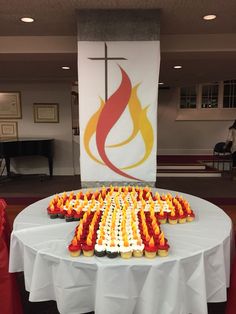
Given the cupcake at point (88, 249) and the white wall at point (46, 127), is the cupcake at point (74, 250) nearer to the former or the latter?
the cupcake at point (88, 249)

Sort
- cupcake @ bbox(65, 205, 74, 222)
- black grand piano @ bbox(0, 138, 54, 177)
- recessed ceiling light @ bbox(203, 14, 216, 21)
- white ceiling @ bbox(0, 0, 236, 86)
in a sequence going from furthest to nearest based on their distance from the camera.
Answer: black grand piano @ bbox(0, 138, 54, 177) < recessed ceiling light @ bbox(203, 14, 216, 21) < white ceiling @ bbox(0, 0, 236, 86) < cupcake @ bbox(65, 205, 74, 222)

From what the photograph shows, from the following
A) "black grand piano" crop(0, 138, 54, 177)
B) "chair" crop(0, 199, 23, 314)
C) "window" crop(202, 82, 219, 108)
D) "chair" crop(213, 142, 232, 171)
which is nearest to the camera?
"chair" crop(0, 199, 23, 314)

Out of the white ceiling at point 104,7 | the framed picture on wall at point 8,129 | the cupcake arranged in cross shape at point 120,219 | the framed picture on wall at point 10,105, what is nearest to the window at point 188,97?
the white ceiling at point 104,7

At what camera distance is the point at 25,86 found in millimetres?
6125

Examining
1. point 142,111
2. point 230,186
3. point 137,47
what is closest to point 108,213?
point 142,111

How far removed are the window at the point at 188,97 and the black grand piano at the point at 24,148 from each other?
5400mm

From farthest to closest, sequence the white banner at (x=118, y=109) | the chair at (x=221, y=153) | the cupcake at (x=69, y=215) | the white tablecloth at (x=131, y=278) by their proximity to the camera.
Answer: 1. the chair at (x=221, y=153)
2. the white banner at (x=118, y=109)
3. the cupcake at (x=69, y=215)
4. the white tablecloth at (x=131, y=278)

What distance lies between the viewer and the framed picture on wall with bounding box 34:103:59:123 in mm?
6141

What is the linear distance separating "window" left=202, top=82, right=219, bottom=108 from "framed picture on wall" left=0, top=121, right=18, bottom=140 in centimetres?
628

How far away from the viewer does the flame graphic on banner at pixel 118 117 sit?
2641mm

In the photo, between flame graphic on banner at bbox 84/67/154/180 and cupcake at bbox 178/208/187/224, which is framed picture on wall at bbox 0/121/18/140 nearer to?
flame graphic on banner at bbox 84/67/154/180

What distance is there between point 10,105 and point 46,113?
0.90 m

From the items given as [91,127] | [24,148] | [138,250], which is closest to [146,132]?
[91,127]

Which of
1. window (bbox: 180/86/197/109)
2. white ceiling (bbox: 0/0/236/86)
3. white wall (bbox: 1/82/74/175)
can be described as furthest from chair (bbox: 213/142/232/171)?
white wall (bbox: 1/82/74/175)
